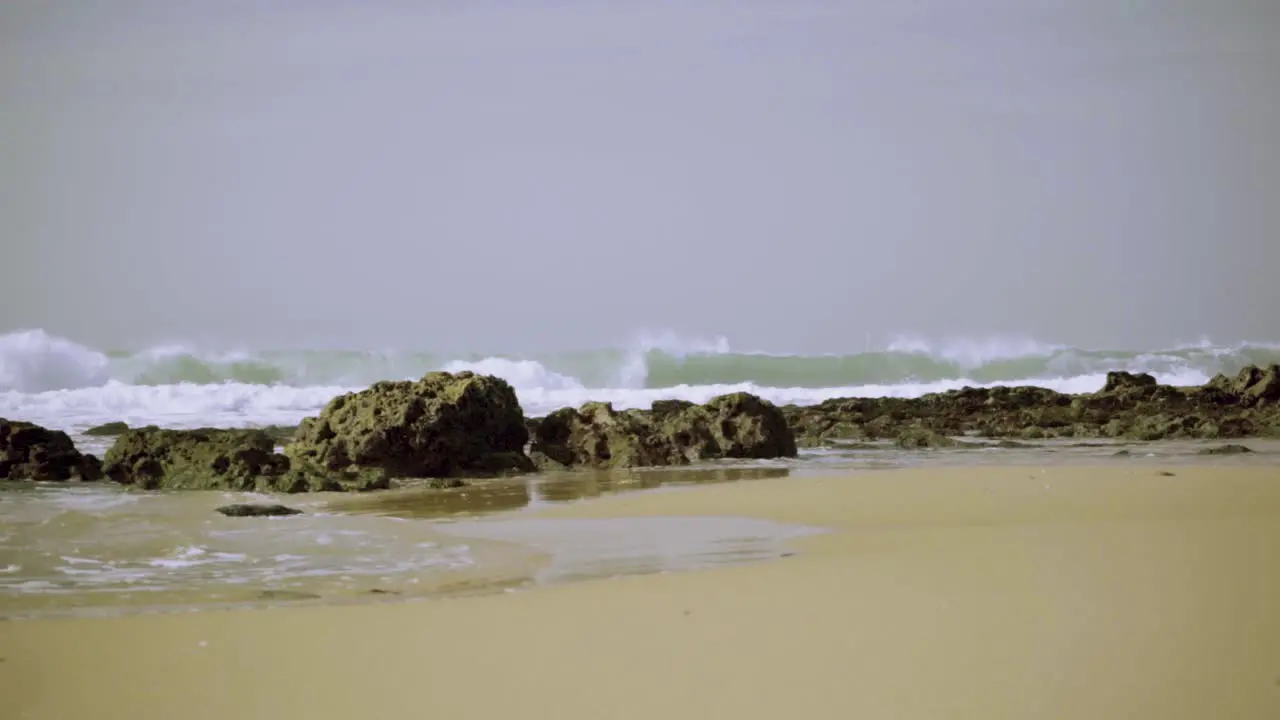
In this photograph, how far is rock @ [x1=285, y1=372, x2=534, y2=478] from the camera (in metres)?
9.86

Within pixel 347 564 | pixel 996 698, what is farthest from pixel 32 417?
pixel 996 698

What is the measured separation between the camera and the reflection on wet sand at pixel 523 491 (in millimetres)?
7387

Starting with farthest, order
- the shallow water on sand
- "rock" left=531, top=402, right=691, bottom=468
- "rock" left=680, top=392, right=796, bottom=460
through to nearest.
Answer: "rock" left=680, top=392, right=796, bottom=460, "rock" left=531, top=402, right=691, bottom=468, the shallow water on sand

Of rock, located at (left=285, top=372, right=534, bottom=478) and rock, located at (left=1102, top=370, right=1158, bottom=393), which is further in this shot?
rock, located at (left=1102, top=370, right=1158, bottom=393)

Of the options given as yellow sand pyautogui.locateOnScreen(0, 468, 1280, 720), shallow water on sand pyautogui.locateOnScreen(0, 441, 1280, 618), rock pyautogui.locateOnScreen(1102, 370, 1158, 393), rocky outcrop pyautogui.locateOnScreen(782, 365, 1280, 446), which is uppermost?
rock pyautogui.locateOnScreen(1102, 370, 1158, 393)

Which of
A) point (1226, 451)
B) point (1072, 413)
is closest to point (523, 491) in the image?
point (1226, 451)

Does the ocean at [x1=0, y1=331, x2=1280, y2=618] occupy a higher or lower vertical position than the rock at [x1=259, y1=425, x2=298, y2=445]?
lower

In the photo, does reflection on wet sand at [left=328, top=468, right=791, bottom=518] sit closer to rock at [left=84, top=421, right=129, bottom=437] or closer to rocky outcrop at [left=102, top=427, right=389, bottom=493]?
rocky outcrop at [left=102, top=427, right=389, bottom=493]

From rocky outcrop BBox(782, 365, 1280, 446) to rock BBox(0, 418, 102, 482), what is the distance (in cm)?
692

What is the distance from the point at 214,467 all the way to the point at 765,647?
6.35 m

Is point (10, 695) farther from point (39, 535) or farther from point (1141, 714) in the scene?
point (39, 535)

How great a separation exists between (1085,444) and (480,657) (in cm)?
1028

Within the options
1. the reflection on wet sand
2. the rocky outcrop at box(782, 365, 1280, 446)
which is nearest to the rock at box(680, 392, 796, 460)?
the reflection on wet sand

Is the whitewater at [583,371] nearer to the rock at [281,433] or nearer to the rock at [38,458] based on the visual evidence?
the rock at [281,433]
